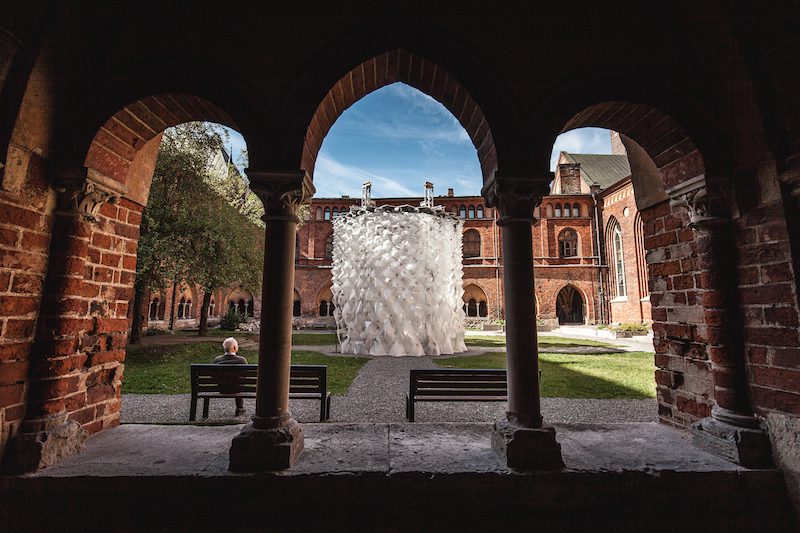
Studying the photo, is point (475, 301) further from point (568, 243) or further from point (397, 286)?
point (397, 286)

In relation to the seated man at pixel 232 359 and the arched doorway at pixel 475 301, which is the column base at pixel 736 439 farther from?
the arched doorway at pixel 475 301

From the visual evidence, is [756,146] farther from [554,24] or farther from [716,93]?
[554,24]

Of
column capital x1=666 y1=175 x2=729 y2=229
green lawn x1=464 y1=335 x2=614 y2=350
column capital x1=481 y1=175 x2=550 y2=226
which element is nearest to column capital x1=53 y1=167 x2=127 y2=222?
column capital x1=481 y1=175 x2=550 y2=226

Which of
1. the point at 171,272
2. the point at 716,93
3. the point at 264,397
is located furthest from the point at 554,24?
the point at 171,272

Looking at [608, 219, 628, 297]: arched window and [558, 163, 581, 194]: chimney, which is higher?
[558, 163, 581, 194]: chimney

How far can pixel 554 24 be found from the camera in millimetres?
3119

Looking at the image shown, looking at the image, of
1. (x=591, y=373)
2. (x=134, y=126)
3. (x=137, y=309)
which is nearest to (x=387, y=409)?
(x=134, y=126)

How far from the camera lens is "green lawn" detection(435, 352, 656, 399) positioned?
658 cm

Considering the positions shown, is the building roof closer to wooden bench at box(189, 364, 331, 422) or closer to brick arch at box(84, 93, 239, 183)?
wooden bench at box(189, 364, 331, 422)

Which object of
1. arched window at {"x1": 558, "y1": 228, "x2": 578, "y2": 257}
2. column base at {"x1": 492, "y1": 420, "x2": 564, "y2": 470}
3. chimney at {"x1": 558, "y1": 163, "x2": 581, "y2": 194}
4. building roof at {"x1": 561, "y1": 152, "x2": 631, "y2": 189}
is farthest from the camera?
chimney at {"x1": 558, "y1": 163, "x2": 581, "y2": 194}

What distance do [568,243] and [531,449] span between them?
27.7 metres

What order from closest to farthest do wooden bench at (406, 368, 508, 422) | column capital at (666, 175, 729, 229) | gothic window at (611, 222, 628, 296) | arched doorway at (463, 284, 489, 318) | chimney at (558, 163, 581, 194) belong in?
column capital at (666, 175, 729, 229)
wooden bench at (406, 368, 508, 422)
gothic window at (611, 222, 628, 296)
arched doorway at (463, 284, 489, 318)
chimney at (558, 163, 581, 194)

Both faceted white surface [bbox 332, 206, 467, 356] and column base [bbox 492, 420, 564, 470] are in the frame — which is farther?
faceted white surface [bbox 332, 206, 467, 356]

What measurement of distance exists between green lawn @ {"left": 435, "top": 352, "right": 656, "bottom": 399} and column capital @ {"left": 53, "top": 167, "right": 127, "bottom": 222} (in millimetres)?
6648
